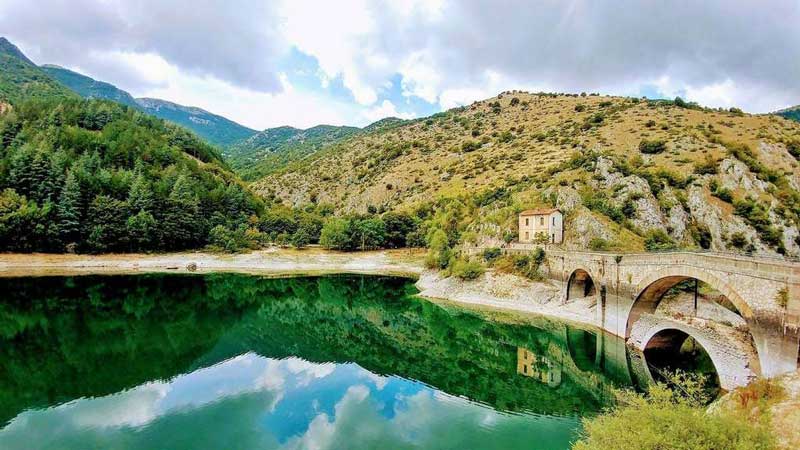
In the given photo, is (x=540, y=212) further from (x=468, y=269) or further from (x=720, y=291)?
(x=720, y=291)

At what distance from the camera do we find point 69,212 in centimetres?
8125

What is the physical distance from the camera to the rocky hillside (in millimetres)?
61750

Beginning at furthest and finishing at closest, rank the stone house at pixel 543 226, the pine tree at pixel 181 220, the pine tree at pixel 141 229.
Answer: the pine tree at pixel 181 220
the pine tree at pixel 141 229
the stone house at pixel 543 226

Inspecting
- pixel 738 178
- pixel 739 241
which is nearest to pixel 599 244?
pixel 739 241

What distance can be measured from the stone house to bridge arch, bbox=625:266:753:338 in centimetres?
2109

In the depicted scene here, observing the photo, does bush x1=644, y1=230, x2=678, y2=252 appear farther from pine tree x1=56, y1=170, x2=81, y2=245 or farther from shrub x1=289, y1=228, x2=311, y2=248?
pine tree x1=56, y1=170, x2=81, y2=245

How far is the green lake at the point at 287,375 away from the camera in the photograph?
870 inches

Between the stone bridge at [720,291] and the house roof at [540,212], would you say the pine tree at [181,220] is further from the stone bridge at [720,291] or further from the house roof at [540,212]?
the stone bridge at [720,291]

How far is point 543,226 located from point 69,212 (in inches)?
3392

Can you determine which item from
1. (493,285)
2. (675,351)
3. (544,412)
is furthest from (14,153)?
(675,351)

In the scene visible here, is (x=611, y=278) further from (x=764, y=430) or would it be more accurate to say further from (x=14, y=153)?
(x=14, y=153)

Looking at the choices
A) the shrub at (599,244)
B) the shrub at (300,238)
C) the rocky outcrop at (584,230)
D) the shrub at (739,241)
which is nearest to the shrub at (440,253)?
the rocky outcrop at (584,230)

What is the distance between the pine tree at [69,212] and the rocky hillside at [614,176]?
229 ft

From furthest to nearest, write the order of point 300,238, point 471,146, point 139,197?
point 471,146, point 300,238, point 139,197
